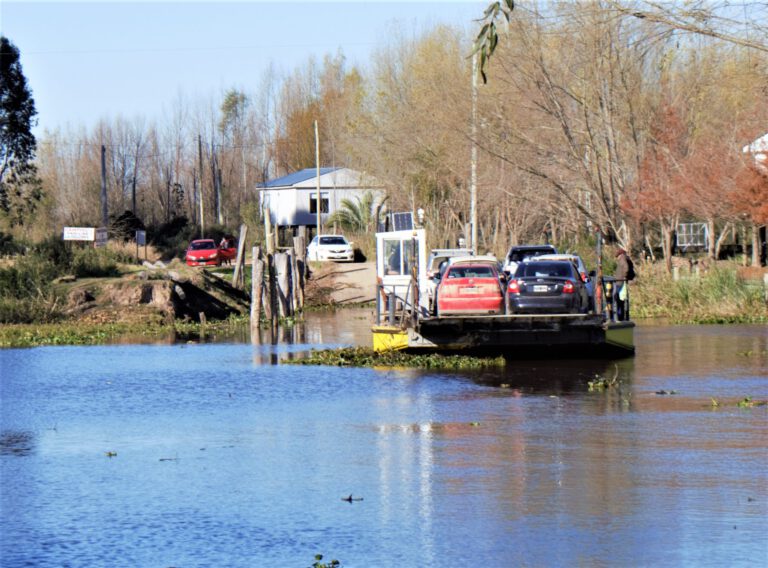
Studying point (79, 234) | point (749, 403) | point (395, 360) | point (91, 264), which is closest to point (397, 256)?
point (395, 360)

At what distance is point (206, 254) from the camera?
2638 inches

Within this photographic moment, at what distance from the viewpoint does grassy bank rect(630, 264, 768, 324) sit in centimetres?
3569

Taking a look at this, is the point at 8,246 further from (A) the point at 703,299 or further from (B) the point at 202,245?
(A) the point at 703,299

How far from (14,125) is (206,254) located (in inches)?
466

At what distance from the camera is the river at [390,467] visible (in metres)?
11.0

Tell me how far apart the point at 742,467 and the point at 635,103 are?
32174 millimetres

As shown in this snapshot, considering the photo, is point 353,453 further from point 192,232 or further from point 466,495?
point 192,232

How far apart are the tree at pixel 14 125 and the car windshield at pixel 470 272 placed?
142ft

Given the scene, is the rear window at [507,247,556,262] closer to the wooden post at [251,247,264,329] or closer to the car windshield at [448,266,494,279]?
the wooden post at [251,247,264,329]

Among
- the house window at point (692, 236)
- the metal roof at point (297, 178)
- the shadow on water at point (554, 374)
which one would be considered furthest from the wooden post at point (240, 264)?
the metal roof at point (297, 178)

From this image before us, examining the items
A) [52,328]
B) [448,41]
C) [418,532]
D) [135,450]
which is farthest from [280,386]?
[448,41]

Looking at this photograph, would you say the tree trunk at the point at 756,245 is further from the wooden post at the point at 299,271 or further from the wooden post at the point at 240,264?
the wooden post at the point at 240,264

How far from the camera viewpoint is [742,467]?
46.1 feet

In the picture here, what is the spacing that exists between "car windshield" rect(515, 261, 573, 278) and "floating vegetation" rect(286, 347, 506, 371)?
2.00 metres
